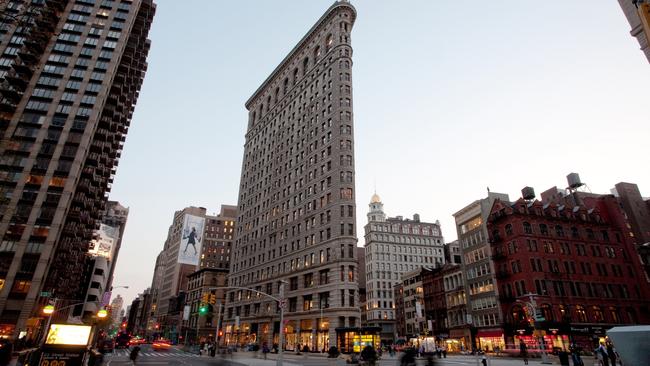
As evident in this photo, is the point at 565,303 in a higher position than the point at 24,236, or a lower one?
lower

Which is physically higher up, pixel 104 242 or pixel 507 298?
pixel 104 242

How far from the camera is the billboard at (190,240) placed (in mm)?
78088

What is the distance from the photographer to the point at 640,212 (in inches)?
3300

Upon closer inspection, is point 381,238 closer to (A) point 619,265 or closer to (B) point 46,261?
(A) point 619,265

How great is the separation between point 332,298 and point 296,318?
11.1m

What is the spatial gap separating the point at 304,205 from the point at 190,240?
31117 millimetres

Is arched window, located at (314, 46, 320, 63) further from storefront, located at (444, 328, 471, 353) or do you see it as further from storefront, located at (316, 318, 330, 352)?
storefront, located at (444, 328, 471, 353)

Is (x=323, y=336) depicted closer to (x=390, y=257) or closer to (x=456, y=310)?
(x=456, y=310)

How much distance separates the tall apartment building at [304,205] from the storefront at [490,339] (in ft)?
84.0

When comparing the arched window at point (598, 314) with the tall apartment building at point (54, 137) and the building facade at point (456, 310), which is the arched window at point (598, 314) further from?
the tall apartment building at point (54, 137)

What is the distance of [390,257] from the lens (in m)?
129

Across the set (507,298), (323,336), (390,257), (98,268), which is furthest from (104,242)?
(507,298)

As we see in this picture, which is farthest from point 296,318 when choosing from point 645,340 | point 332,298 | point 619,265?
point 645,340

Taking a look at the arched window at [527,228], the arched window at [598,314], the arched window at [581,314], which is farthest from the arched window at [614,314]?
the arched window at [527,228]
